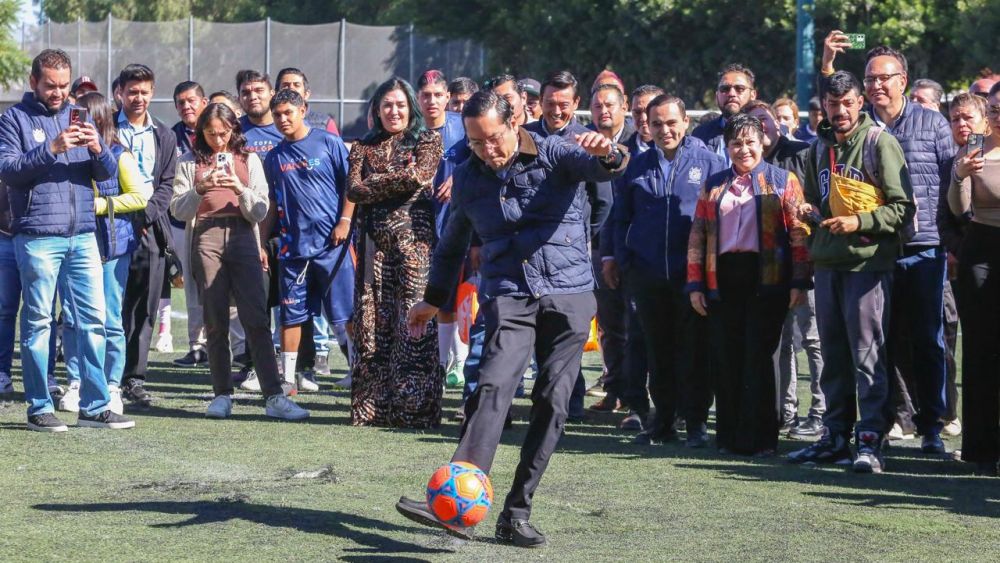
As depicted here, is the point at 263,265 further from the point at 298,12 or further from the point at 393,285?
the point at 298,12

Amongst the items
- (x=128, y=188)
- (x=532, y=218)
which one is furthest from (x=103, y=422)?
(x=532, y=218)

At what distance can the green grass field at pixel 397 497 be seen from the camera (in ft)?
21.4

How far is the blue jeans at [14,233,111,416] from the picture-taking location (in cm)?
933

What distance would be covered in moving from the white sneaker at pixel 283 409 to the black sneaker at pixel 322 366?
2.56 m

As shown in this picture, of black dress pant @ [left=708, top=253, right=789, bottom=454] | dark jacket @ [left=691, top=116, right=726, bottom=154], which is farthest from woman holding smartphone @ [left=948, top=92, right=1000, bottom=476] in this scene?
dark jacket @ [left=691, top=116, right=726, bottom=154]

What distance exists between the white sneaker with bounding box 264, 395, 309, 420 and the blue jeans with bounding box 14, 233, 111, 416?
119 centimetres

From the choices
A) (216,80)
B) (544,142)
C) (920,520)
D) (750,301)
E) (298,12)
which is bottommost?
(920,520)

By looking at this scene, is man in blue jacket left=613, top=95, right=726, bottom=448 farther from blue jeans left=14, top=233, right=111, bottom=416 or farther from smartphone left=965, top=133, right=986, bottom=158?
blue jeans left=14, top=233, right=111, bottom=416

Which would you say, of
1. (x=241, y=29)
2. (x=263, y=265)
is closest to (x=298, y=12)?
(x=241, y=29)

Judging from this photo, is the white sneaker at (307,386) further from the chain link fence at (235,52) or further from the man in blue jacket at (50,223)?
the chain link fence at (235,52)

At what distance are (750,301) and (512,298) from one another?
8.57 ft

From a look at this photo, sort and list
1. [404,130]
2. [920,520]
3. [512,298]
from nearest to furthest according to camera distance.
Answer: [512,298] < [920,520] < [404,130]

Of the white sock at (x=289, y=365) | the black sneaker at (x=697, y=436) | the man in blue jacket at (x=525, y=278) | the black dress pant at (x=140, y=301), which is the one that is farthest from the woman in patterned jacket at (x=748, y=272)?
the black dress pant at (x=140, y=301)

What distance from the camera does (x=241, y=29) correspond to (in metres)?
35.7
